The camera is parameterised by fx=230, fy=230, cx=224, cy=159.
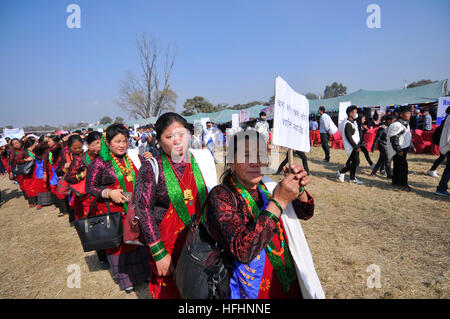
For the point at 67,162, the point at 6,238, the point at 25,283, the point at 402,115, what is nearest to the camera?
the point at 25,283

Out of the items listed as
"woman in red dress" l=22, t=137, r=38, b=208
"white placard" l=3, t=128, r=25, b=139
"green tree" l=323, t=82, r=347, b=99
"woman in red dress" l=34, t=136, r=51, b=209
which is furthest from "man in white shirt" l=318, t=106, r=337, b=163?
"green tree" l=323, t=82, r=347, b=99

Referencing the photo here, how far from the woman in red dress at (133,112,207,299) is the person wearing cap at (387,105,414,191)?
17.5 ft

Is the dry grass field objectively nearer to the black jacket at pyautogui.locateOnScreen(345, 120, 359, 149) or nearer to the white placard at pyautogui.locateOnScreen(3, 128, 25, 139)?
the black jacket at pyautogui.locateOnScreen(345, 120, 359, 149)

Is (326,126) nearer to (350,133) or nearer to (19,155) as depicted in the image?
(350,133)

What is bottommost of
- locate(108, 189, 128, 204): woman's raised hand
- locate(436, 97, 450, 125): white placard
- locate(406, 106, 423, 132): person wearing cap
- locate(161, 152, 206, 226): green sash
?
locate(108, 189, 128, 204): woman's raised hand

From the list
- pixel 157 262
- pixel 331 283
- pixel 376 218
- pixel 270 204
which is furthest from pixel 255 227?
pixel 376 218

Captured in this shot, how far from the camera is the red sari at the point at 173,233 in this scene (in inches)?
68.4

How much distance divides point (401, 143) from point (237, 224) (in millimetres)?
5745

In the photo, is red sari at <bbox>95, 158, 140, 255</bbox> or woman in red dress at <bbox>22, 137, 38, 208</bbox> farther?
woman in red dress at <bbox>22, 137, 38, 208</bbox>

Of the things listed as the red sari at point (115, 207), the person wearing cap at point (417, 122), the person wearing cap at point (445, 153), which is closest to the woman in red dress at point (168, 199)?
the red sari at point (115, 207)

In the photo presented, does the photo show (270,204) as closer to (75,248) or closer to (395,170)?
(75,248)

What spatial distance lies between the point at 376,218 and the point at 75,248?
5402 mm

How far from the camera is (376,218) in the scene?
13.7 feet

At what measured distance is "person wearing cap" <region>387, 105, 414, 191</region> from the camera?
17.2ft
